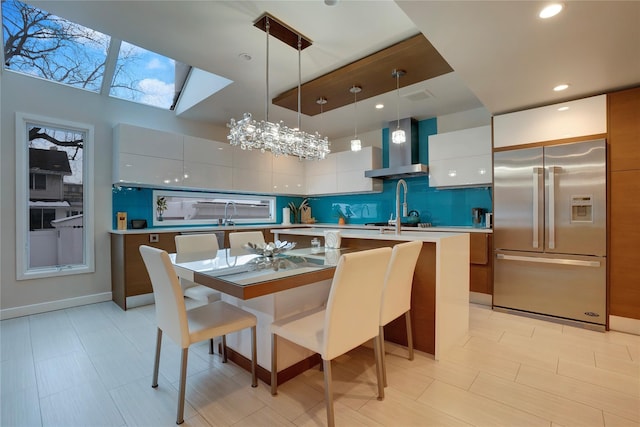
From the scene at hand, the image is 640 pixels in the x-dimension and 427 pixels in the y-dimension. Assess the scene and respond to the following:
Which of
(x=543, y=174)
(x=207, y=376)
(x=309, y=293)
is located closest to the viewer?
(x=207, y=376)

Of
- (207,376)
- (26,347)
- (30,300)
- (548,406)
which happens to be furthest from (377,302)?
(30,300)

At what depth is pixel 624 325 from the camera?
2.72m

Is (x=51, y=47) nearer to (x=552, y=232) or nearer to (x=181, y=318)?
(x=181, y=318)

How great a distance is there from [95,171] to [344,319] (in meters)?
3.74

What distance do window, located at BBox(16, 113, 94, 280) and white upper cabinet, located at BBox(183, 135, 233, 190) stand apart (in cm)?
110

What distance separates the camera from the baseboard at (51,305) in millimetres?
3070

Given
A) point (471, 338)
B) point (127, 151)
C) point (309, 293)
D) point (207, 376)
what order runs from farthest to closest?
point (127, 151) < point (471, 338) < point (309, 293) < point (207, 376)

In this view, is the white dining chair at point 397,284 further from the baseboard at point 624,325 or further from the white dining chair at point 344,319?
the baseboard at point 624,325

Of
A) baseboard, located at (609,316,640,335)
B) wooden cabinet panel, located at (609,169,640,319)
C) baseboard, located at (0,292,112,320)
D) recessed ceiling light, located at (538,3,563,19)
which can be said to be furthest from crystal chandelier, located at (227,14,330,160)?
baseboard, located at (609,316,640,335)

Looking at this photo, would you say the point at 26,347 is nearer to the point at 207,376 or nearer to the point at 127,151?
the point at 207,376

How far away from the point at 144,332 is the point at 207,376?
3.77 ft

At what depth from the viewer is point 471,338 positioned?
8.50ft

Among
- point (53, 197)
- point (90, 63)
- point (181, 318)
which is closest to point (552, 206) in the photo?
point (181, 318)

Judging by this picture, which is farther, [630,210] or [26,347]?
[630,210]
